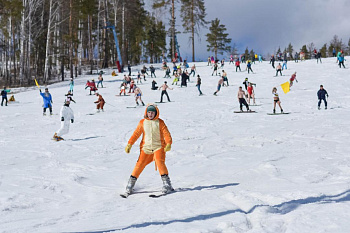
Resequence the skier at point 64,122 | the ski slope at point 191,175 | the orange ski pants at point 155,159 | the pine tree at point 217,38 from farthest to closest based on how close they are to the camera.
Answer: the pine tree at point 217,38
the skier at point 64,122
the orange ski pants at point 155,159
the ski slope at point 191,175

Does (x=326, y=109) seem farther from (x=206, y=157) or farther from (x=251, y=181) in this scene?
(x=251, y=181)

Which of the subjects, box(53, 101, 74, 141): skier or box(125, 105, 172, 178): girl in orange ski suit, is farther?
box(53, 101, 74, 141): skier

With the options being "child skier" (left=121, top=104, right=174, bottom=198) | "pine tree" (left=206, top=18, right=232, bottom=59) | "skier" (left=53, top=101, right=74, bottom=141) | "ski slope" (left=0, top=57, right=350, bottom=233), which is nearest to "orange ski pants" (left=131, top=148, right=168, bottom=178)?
"child skier" (left=121, top=104, right=174, bottom=198)

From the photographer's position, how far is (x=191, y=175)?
585 centimetres

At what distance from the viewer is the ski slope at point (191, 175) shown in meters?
3.35

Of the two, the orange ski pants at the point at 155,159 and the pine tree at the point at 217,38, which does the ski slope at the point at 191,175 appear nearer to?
the orange ski pants at the point at 155,159

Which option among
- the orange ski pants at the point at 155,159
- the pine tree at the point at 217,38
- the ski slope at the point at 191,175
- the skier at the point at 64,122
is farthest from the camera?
the pine tree at the point at 217,38

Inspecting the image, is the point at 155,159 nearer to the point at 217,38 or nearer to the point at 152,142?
the point at 152,142

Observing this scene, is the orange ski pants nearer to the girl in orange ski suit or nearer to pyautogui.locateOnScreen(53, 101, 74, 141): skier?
the girl in orange ski suit

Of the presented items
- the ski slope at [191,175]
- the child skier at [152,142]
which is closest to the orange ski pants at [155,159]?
the child skier at [152,142]

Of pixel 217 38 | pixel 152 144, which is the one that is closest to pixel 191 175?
pixel 152 144

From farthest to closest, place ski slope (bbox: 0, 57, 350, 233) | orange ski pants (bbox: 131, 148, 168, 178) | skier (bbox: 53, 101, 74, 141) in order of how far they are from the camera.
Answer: skier (bbox: 53, 101, 74, 141)
orange ski pants (bbox: 131, 148, 168, 178)
ski slope (bbox: 0, 57, 350, 233)

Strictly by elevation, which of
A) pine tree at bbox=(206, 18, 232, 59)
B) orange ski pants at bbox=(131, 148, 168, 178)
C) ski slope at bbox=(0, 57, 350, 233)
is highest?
pine tree at bbox=(206, 18, 232, 59)

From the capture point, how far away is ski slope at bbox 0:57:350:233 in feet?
11.0
